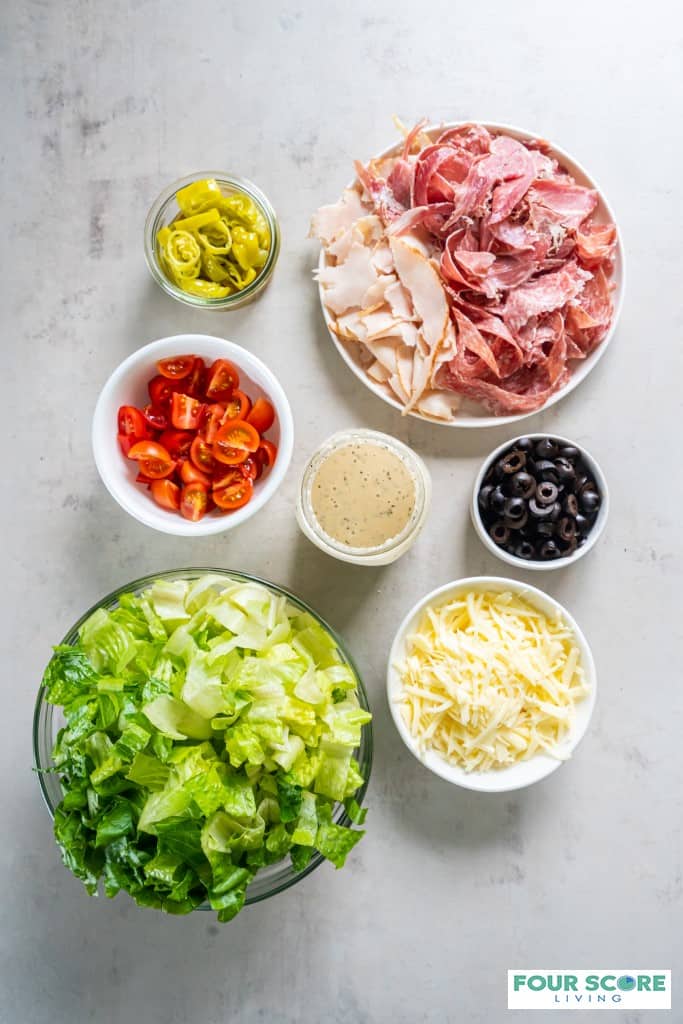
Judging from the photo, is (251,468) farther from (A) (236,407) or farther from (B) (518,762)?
(B) (518,762)

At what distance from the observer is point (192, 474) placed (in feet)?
5.51

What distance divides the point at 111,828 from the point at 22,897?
685 mm

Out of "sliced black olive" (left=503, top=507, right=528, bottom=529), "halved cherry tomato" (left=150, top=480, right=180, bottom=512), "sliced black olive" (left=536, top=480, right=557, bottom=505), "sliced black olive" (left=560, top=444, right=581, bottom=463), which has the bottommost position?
"halved cherry tomato" (left=150, top=480, right=180, bottom=512)

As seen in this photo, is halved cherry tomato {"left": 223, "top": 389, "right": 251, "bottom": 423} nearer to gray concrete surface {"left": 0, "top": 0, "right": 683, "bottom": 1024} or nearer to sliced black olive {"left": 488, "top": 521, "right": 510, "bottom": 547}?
gray concrete surface {"left": 0, "top": 0, "right": 683, "bottom": 1024}

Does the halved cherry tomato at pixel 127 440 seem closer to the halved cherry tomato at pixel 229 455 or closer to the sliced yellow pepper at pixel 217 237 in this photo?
the halved cherry tomato at pixel 229 455

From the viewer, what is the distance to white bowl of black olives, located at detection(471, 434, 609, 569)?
1683 millimetres

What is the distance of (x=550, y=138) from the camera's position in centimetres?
191

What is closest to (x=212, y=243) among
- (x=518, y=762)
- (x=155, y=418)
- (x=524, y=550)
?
(x=155, y=418)

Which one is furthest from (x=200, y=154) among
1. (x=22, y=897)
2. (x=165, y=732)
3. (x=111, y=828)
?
(x=22, y=897)

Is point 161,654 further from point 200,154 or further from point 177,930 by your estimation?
point 200,154

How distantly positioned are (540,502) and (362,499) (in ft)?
1.16

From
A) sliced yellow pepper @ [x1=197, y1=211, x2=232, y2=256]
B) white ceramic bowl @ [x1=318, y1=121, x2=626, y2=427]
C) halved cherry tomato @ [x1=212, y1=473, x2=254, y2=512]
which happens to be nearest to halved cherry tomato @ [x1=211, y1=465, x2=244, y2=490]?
halved cherry tomato @ [x1=212, y1=473, x2=254, y2=512]

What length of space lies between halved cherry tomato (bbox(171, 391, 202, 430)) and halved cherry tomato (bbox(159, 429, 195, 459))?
2 centimetres

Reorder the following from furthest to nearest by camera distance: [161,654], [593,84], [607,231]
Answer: [593,84], [607,231], [161,654]
